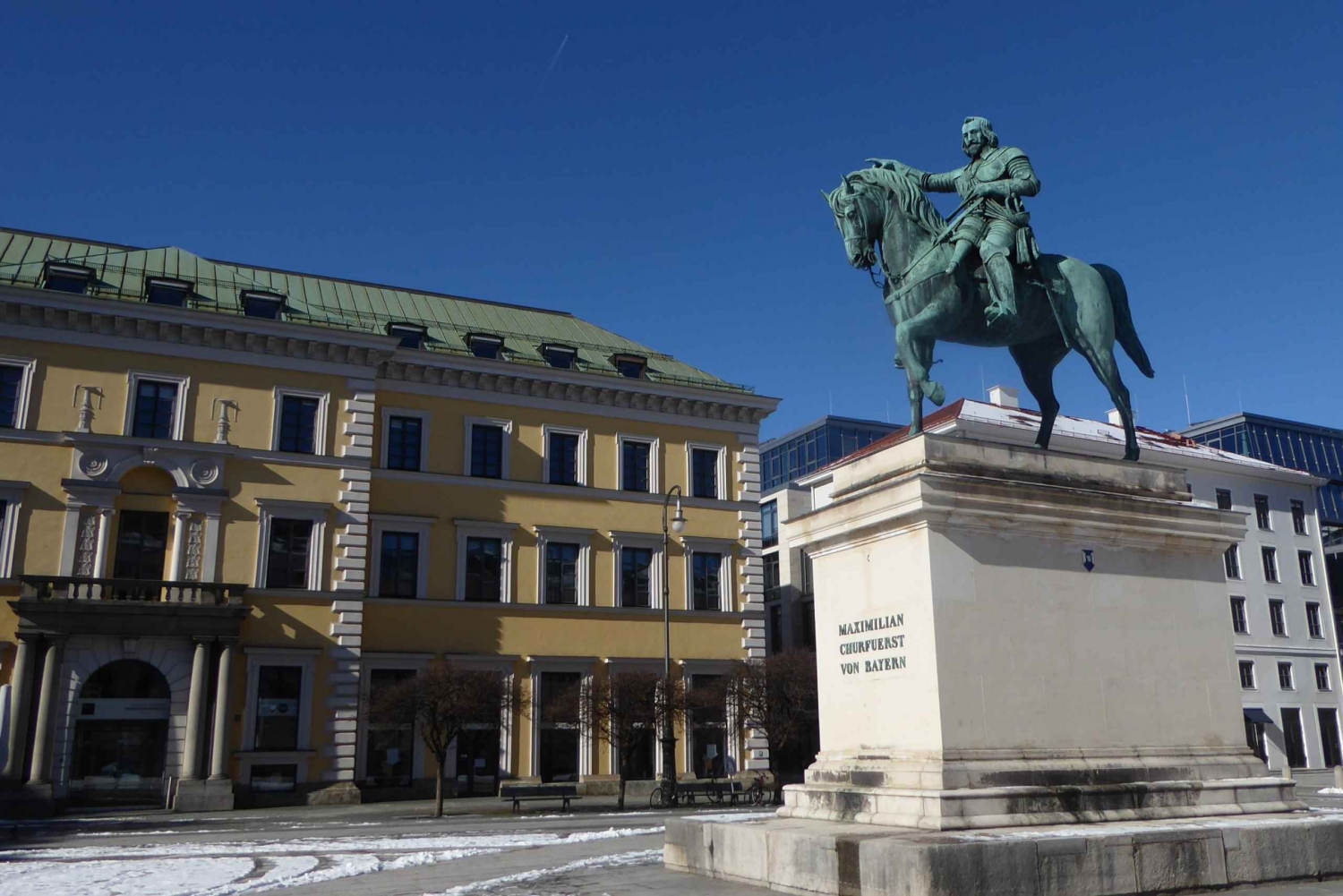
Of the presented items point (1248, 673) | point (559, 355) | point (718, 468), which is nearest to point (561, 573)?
point (718, 468)

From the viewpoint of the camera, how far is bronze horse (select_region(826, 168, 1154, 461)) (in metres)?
12.1

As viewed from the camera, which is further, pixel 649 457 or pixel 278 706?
pixel 649 457

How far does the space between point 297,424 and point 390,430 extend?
3.60 meters

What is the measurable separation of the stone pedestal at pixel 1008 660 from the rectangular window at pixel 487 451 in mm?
30787

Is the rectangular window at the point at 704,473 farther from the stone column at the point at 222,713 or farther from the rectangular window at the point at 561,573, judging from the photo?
the stone column at the point at 222,713

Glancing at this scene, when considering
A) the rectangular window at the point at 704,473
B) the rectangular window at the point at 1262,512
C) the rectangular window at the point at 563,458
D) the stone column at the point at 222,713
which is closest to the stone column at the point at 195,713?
the stone column at the point at 222,713

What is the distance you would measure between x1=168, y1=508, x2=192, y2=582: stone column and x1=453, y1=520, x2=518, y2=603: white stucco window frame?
9207 mm

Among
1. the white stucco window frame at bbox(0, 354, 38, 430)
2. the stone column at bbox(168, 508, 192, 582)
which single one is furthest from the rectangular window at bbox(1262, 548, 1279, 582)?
the white stucco window frame at bbox(0, 354, 38, 430)

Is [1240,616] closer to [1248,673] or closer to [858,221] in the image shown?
[1248,673]

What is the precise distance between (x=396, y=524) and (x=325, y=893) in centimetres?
2970

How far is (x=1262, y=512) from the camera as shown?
61.7 metres

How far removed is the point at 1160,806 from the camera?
10.7 meters

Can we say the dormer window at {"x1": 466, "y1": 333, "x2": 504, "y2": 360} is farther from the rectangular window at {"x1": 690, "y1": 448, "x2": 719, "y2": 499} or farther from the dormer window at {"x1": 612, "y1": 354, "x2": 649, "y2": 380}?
the rectangular window at {"x1": 690, "y1": 448, "x2": 719, "y2": 499}

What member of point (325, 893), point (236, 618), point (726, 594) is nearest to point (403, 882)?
point (325, 893)
